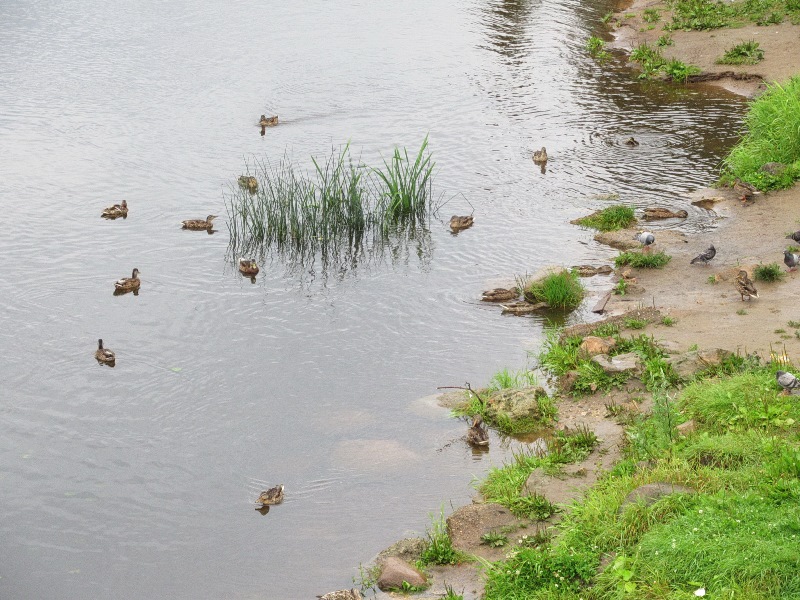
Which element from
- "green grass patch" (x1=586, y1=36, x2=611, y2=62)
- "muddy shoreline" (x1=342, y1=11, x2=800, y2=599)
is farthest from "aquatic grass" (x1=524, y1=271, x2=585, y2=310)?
"green grass patch" (x1=586, y1=36, x2=611, y2=62)

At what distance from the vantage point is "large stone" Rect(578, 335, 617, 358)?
488 inches

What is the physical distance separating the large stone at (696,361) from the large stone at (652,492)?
308 centimetres

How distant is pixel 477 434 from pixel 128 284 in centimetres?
658

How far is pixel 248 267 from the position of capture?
612 inches

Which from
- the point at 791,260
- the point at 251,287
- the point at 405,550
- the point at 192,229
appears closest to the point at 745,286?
the point at 791,260

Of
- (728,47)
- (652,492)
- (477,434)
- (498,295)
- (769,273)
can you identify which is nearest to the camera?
(652,492)

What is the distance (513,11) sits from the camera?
117 feet

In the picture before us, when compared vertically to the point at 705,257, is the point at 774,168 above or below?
above

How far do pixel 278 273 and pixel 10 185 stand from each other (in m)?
6.88

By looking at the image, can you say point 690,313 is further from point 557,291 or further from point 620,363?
point 620,363

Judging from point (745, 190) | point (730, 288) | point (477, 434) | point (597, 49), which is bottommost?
point (477, 434)

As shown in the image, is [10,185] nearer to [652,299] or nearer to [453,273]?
[453,273]

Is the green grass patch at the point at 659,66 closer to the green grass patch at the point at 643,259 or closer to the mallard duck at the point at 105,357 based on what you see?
the green grass patch at the point at 643,259

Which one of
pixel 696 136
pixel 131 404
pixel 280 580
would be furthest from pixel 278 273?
pixel 696 136
